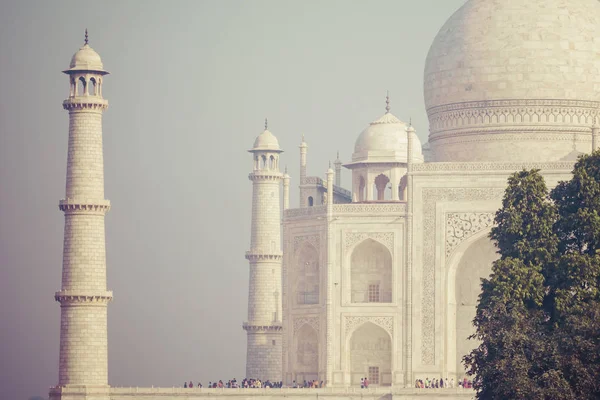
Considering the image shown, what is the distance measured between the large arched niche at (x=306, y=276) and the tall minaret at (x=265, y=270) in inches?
207

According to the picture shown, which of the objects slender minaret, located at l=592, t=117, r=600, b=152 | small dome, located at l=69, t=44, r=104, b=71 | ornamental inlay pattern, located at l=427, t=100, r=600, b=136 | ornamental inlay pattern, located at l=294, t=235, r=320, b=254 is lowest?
ornamental inlay pattern, located at l=294, t=235, r=320, b=254

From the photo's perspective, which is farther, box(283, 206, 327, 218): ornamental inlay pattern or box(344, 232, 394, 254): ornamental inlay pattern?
box(283, 206, 327, 218): ornamental inlay pattern

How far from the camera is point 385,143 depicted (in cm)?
3847

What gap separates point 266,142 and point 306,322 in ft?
25.4

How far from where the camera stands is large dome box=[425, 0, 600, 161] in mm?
37688

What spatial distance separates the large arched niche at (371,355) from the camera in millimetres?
36188

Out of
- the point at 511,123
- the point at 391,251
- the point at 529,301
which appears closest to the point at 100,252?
the point at 391,251

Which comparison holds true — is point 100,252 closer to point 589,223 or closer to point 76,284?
point 76,284

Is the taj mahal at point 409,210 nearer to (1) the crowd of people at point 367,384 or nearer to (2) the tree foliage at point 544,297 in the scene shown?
(1) the crowd of people at point 367,384

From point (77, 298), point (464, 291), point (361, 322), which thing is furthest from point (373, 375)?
point (77, 298)

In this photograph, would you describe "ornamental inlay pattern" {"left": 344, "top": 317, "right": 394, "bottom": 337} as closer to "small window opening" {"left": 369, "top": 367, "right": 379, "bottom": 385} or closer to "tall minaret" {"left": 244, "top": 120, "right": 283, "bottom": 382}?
"small window opening" {"left": 369, "top": 367, "right": 379, "bottom": 385}

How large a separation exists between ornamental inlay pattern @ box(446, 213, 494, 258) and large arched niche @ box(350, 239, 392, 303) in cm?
134

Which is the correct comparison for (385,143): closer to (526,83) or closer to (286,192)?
(286,192)

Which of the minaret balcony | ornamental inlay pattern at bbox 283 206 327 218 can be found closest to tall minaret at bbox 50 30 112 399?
ornamental inlay pattern at bbox 283 206 327 218
